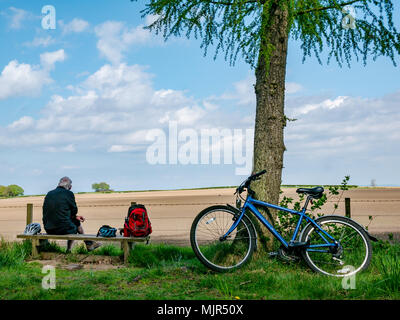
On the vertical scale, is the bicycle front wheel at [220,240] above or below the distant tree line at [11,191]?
above

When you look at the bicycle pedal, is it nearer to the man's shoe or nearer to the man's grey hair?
the man's shoe

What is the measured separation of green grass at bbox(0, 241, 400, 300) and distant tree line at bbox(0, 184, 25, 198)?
62228mm

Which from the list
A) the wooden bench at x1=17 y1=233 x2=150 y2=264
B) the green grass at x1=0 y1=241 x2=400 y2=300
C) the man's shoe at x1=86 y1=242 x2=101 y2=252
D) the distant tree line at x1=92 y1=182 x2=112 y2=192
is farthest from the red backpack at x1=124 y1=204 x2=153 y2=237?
the distant tree line at x1=92 y1=182 x2=112 y2=192

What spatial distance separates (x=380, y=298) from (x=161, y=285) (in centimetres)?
259

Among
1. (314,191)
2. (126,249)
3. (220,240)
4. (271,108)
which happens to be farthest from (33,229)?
(314,191)

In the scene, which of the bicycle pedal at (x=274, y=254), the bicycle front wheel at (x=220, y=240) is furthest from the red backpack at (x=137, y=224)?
the bicycle pedal at (x=274, y=254)

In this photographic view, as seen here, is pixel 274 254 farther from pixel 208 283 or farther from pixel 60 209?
pixel 60 209

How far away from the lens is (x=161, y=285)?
17.8 feet

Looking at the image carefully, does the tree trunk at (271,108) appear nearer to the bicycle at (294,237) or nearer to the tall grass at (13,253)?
the bicycle at (294,237)

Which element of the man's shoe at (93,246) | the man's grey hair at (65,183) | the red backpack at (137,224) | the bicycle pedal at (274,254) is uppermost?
the man's grey hair at (65,183)

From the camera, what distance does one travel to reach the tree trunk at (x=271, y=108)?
689cm

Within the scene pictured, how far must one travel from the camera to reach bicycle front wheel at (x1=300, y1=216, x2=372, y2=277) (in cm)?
577

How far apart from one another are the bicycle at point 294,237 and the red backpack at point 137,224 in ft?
Answer: 6.59

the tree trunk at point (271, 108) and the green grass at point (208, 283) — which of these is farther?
the tree trunk at point (271, 108)
